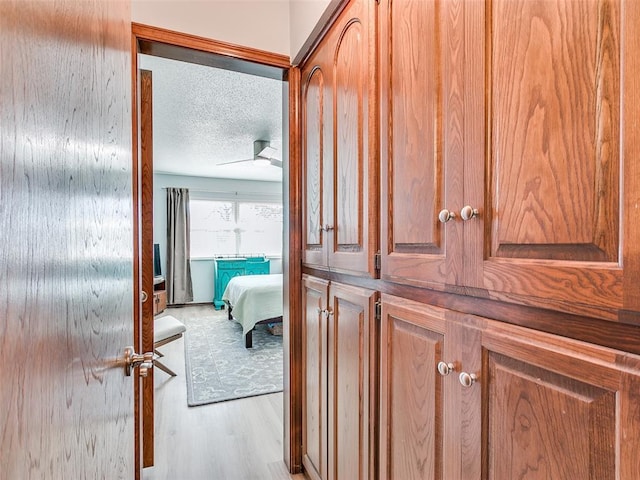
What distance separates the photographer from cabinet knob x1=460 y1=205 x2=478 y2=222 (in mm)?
660

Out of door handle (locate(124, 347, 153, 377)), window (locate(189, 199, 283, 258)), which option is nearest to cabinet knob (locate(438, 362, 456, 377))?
door handle (locate(124, 347, 153, 377))

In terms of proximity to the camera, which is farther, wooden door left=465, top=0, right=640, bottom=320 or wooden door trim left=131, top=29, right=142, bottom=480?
wooden door trim left=131, top=29, right=142, bottom=480

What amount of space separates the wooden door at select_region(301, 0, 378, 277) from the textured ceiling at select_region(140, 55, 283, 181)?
128cm

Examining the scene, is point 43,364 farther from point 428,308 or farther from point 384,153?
point 384,153

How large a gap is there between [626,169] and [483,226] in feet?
0.78

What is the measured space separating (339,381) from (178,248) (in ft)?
17.7

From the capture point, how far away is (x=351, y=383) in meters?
1.18

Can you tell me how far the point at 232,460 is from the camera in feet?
6.30

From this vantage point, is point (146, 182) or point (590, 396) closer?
point (590, 396)

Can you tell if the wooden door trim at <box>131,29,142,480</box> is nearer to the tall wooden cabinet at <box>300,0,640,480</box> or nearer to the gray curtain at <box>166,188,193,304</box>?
the tall wooden cabinet at <box>300,0,640,480</box>

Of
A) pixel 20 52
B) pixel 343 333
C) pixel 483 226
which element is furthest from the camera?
pixel 343 333

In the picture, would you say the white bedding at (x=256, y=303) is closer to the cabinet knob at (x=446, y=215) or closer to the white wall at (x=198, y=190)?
the white wall at (x=198, y=190)

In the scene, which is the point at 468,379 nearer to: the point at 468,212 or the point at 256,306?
the point at 468,212

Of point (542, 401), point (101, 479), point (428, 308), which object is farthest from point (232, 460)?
point (542, 401)
